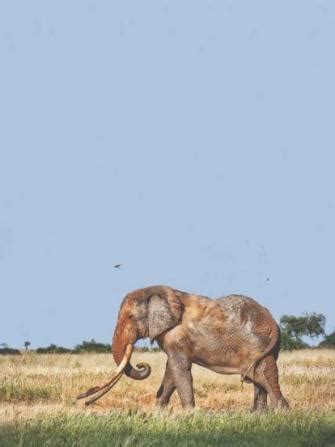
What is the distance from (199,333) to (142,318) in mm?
914

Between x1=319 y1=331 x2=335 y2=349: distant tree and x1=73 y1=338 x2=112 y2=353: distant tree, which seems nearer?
x1=73 y1=338 x2=112 y2=353: distant tree

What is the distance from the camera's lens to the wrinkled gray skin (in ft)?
61.4

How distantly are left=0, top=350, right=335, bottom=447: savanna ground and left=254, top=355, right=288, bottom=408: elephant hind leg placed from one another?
Result: 0.83 m

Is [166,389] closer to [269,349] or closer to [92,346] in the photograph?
[269,349]

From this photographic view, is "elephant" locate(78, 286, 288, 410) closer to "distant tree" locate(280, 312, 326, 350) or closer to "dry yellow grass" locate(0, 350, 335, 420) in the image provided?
"dry yellow grass" locate(0, 350, 335, 420)

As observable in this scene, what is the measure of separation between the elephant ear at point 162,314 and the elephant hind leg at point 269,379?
1.55 m

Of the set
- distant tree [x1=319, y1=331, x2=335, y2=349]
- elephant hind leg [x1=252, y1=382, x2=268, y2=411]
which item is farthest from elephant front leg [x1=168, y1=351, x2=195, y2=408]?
distant tree [x1=319, y1=331, x2=335, y2=349]

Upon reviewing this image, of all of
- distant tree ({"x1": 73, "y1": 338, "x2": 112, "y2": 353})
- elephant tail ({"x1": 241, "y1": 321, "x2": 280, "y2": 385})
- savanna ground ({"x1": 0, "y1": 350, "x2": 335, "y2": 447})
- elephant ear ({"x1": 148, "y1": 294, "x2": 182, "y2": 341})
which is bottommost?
savanna ground ({"x1": 0, "y1": 350, "x2": 335, "y2": 447})

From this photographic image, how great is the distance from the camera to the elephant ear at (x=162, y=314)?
61.0ft

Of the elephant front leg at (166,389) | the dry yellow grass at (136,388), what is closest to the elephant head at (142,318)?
the elephant front leg at (166,389)

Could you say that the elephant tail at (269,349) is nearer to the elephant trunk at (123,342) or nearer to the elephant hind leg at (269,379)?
the elephant hind leg at (269,379)

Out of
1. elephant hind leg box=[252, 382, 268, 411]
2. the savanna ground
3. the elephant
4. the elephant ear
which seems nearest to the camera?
the savanna ground

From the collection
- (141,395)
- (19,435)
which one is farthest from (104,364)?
(19,435)

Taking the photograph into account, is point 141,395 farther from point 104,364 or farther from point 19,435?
point 19,435
